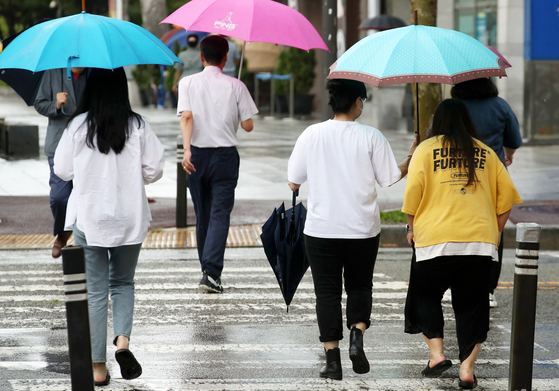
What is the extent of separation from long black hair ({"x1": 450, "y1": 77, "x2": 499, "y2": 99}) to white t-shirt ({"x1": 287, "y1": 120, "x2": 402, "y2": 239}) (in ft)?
4.26

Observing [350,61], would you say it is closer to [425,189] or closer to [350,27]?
[425,189]

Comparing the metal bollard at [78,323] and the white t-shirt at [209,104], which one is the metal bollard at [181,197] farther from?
the metal bollard at [78,323]

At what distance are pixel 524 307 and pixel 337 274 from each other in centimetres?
109

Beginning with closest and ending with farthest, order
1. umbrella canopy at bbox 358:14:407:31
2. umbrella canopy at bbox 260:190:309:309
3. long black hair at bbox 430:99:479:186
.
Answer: long black hair at bbox 430:99:479:186 < umbrella canopy at bbox 260:190:309:309 < umbrella canopy at bbox 358:14:407:31

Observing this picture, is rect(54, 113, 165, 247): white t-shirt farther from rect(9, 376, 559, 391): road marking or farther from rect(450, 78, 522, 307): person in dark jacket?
rect(450, 78, 522, 307): person in dark jacket

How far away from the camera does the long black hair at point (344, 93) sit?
15.0 feet

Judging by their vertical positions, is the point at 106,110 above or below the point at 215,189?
above

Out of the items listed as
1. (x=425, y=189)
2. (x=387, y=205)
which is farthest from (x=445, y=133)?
(x=387, y=205)

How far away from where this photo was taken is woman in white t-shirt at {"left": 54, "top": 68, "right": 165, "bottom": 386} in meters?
4.37

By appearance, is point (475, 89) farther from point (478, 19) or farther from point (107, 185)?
point (478, 19)

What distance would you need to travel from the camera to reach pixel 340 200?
14.8 feet

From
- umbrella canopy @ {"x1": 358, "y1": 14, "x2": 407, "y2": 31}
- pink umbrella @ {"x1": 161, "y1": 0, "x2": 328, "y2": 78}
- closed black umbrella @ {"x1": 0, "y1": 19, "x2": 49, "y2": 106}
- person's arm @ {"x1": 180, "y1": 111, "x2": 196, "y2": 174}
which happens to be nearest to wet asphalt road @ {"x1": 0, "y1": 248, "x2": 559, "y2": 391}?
person's arm @ {"x1": 180, "y1": 111, "x2": 196, "y2": 174}

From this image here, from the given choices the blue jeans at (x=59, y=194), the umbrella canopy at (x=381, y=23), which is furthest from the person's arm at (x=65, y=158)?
the umbrella canopy at (x=381, y=23)

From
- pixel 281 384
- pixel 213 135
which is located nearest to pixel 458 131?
pixel 281 384
